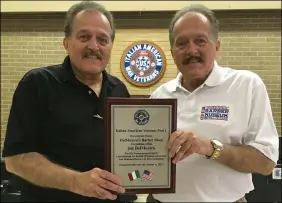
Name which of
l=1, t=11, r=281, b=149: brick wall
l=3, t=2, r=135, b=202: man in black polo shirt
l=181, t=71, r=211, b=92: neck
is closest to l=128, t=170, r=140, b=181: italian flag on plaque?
l=3, t=2, r=135, b=202: man in black polo shirt

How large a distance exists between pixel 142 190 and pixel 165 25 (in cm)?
548

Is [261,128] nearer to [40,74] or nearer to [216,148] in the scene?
[216,148]

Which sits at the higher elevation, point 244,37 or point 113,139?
point 244,37

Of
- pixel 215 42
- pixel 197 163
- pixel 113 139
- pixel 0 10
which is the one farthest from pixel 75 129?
pixel 0 10

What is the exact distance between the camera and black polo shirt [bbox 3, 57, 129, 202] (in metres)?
1.71

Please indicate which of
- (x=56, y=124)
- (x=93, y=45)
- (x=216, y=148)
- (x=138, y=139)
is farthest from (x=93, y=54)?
(x=216, y=148)

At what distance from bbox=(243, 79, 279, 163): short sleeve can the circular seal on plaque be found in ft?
1.92

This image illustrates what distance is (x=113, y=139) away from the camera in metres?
1.58

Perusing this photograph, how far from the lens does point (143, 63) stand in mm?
6891

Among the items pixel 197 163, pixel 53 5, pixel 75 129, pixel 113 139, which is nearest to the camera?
pixel 113 139

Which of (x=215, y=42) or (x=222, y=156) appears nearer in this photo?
(x=222, y=156)

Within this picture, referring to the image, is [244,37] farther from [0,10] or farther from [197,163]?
[197,163]

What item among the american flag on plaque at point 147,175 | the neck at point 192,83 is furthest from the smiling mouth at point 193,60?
the american flag on plaque at point 147,175

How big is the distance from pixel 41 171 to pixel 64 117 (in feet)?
0.88
